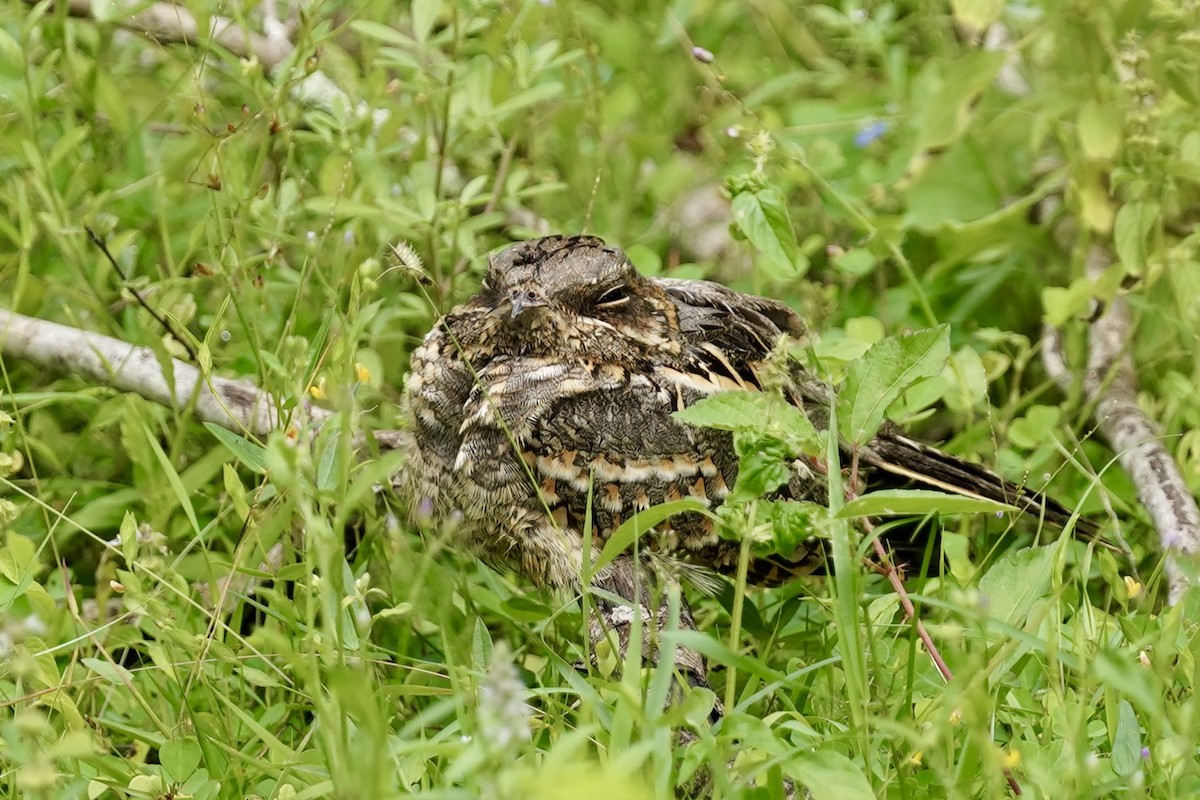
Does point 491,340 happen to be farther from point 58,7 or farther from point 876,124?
point 876,124

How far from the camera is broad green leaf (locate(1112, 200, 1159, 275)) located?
3346mm

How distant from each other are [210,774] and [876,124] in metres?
3.20

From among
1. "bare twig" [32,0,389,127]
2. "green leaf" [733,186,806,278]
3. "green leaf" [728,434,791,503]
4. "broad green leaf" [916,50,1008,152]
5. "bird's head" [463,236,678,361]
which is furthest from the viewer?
"bare twig" [32,0,389,127]

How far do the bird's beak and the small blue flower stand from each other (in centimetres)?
196

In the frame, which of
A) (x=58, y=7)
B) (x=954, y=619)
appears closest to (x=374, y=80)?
(x=58, y=7)

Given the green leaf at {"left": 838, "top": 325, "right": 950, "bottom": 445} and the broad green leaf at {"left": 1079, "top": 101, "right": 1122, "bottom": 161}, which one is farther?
the broad green leaf at {"left": 1079, "top": 101, "right": 1122, "bottom": 161}

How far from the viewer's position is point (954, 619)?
100 inches

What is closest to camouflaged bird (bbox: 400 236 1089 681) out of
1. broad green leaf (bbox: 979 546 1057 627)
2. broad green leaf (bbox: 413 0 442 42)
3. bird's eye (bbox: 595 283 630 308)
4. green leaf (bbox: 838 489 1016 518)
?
bird's eye (bbox: 595 283 630 308)

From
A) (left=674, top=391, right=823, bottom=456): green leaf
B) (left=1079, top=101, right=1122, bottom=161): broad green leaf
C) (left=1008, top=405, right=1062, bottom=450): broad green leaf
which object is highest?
(left=674, top=391, right=823, bottom=456): green leaf

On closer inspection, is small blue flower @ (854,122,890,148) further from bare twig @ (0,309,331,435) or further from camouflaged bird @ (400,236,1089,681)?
bare twig @ (0,309,331,435)

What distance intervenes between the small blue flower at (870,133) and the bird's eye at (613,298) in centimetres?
174

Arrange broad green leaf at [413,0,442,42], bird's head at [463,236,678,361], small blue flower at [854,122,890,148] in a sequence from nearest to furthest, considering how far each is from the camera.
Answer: bird's head at [463,236,678,361] < broad green leaf at [413,0,442,42] < small blue flower at [854,122,890,148]

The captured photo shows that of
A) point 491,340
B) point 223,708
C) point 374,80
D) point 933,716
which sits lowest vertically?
point 223,708

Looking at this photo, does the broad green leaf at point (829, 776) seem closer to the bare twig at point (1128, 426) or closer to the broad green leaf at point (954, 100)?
the bare twig at point (1128, 426)
